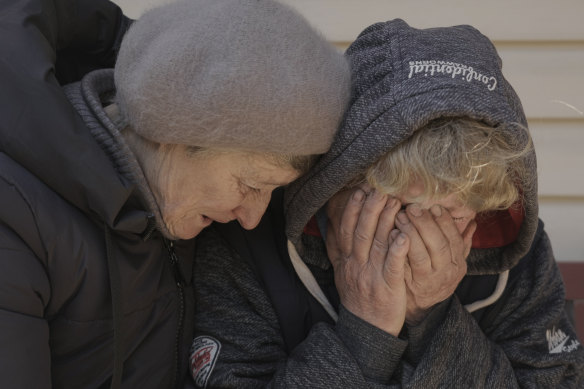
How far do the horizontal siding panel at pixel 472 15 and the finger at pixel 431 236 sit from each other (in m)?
1.32

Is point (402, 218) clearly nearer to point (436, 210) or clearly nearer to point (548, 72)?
point (436, 210)

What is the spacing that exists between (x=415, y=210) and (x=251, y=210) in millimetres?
426

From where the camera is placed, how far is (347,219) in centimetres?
197

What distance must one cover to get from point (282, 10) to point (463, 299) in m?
1.03

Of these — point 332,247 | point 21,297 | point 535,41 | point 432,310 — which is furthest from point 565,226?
point 21,297

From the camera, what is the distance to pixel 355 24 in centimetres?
298

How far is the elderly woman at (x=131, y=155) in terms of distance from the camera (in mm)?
1510

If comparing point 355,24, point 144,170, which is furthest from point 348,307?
point 355,24

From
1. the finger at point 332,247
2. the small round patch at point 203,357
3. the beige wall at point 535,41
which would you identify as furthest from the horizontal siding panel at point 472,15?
the small round patch at point 203,357

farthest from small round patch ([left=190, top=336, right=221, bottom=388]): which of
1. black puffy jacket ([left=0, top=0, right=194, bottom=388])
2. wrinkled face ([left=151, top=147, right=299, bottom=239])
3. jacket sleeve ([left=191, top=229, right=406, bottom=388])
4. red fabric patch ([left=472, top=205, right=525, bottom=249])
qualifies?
red fabric patch ([left=472, top=205, right=525, bottom=249])

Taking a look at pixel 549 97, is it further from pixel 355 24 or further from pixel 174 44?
pixel 174 44

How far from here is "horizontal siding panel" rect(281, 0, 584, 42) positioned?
9.71 ft

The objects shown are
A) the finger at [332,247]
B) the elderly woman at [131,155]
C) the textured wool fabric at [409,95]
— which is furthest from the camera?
the finger at [332,247]

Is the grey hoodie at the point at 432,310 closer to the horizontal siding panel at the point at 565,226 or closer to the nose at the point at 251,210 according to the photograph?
the nose at the point at 251,210
